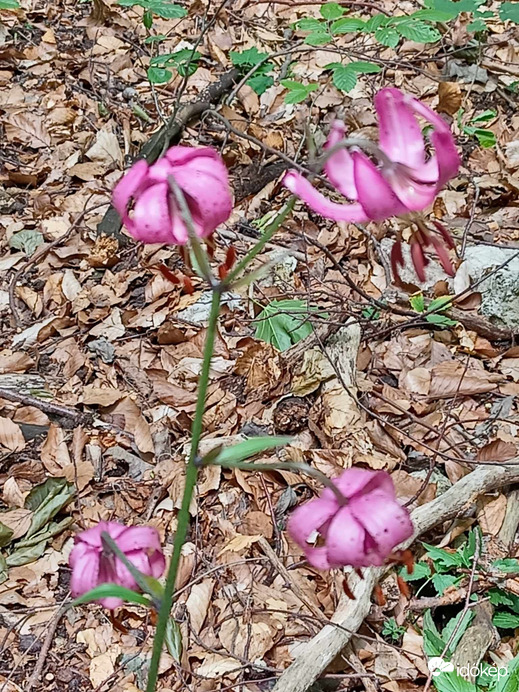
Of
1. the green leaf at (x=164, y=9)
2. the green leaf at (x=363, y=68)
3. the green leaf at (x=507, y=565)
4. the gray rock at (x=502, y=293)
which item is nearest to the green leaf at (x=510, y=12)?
the green leaf at (x=363, y=68)

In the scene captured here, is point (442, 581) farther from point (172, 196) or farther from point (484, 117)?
point (484, 117)

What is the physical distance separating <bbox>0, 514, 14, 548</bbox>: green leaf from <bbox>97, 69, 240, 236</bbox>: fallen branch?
1.14 m

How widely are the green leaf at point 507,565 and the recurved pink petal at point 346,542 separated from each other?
0.84 metres

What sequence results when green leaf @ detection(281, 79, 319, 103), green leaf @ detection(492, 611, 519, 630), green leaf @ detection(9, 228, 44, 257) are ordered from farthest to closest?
green leaf @ detection(9, 228, 44, 257) < green leaf @ detection(281, 79, 319, 103) < green leaf @ detection(492, 611, 519, 630)

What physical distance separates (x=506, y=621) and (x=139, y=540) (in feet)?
2.82

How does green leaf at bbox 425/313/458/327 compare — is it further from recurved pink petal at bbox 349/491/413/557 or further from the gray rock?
recurved pink petal at bbox 349/491/413/557

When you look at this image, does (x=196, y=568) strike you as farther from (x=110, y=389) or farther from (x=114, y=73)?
(x=114, y=73)

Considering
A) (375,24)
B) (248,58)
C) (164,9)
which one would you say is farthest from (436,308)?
(248,58)

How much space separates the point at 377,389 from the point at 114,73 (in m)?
2.02

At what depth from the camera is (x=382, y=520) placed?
2.36 feet

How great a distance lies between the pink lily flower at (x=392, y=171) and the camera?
2.22 ft

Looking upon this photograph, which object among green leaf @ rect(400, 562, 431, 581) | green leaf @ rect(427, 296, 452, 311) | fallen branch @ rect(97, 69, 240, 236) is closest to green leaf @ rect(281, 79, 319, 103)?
fallen branch @ rect(97, 69, 240, 236)

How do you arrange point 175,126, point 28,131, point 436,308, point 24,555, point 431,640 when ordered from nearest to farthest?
point 431,640
point 24,555
point 436,308
point 175,126
point 28,131

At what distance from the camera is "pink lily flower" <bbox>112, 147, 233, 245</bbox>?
677 millimetres
